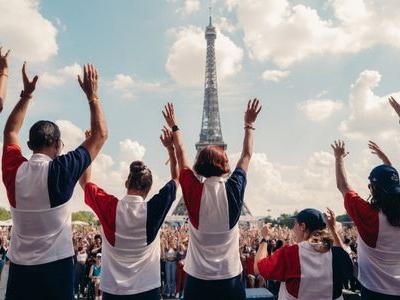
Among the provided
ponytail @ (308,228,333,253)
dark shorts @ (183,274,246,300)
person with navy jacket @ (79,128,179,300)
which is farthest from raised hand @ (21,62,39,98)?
ponytail @ (308,228,333,253)

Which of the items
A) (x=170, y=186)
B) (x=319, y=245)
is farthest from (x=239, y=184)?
(x=319, y=245)

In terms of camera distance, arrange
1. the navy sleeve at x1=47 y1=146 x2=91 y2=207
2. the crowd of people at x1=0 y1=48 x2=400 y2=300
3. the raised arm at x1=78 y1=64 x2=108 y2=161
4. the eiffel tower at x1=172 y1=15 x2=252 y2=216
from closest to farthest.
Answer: the navy sleeve at x1=47 y1=146 x2=91 y2=207 < the raised arm at x1=78 y1=64 x2=108 y2=161 < the crowd of people at x1=0 y1=48 x2=400 y2=300 < the eiffel tower at x1=172 y1=15 x2=252 y2=216

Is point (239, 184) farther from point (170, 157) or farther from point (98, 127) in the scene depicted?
point (98, 127)

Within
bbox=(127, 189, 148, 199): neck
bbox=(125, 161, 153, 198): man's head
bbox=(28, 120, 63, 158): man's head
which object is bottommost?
bbox=(127, 189, 148, 199): neck

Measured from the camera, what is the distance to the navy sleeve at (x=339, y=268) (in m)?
4.00

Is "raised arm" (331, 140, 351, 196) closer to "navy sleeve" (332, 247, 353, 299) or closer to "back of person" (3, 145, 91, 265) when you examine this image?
"navy sleeve" (332, 247, 353, 299)

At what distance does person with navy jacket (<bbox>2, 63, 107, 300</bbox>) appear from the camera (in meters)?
3.40

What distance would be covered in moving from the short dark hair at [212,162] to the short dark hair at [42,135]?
1180 mm

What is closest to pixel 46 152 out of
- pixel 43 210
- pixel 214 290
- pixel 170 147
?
pixel 43 210

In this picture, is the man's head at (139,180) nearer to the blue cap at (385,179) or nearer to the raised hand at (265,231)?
the raised hand at (265,231)

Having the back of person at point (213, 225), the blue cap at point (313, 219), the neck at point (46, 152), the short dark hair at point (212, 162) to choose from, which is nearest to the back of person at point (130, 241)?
the back of person at point (213, 225)

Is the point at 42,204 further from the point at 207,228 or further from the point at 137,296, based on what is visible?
the point at 207,228

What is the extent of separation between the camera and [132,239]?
151 inches

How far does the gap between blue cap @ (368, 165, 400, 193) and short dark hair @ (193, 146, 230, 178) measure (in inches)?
49.9
